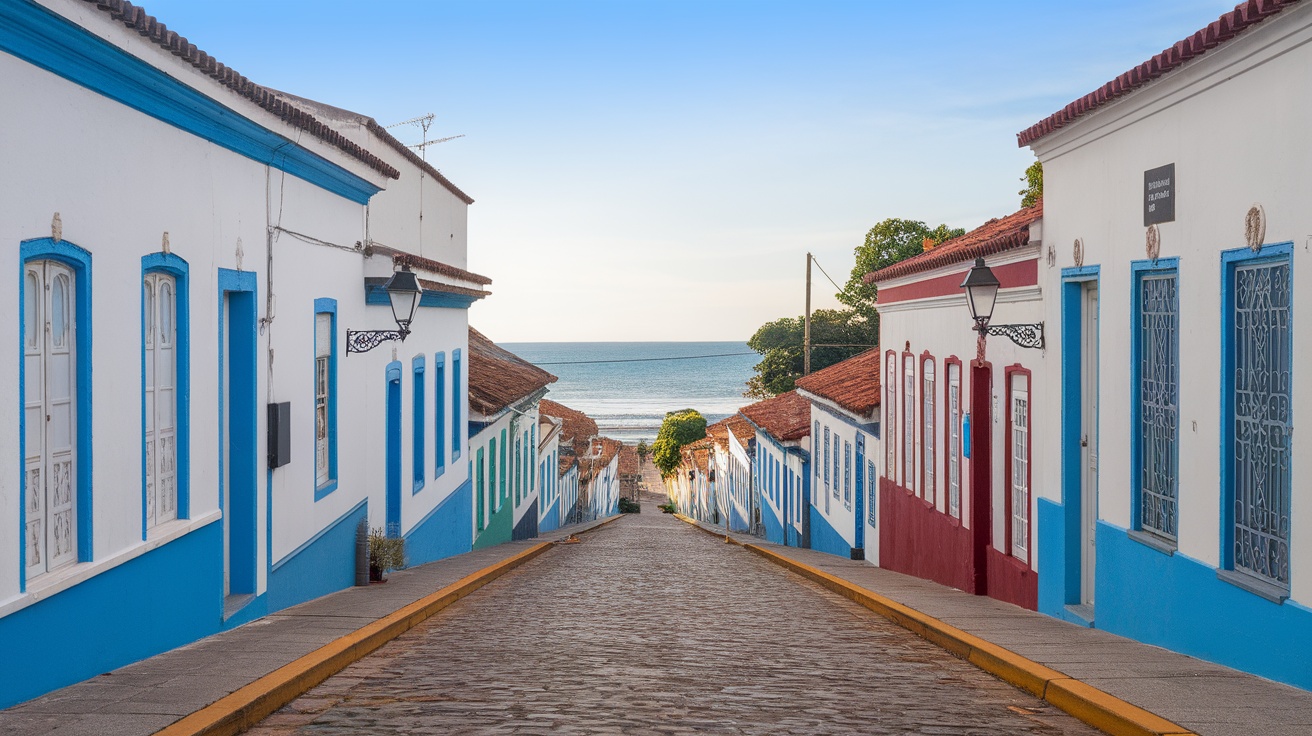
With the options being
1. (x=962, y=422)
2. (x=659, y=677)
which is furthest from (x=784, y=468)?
(x=659, y=677)

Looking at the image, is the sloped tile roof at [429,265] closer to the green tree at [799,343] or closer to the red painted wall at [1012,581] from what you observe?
the red painted wall at [1012,581]

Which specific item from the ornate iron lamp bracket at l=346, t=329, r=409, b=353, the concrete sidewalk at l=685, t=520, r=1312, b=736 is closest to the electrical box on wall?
the ornate iron lamp bracket at l=346, t=329, r=409, b=353

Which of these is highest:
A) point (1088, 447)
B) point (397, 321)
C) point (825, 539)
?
point (397, 321)

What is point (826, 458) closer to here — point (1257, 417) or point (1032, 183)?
point (1032, 183)

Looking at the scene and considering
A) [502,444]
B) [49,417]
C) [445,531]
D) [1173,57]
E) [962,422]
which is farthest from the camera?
[502,444]

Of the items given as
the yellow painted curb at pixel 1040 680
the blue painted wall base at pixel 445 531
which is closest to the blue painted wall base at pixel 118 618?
the yellow painted curb at pixel 1040 680

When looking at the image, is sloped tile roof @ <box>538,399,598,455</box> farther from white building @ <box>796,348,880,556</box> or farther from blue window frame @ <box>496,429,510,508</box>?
white building @ <box>796,348,880,556</box>

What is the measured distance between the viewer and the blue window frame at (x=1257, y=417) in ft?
21.8

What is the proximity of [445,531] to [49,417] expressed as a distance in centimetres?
1301

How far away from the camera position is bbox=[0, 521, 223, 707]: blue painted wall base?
592cm

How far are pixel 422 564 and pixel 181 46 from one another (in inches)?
413

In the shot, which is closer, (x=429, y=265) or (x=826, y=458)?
(x=429, y=265)

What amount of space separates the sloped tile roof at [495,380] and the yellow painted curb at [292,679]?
34.7 ft

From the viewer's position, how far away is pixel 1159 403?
8.55m
